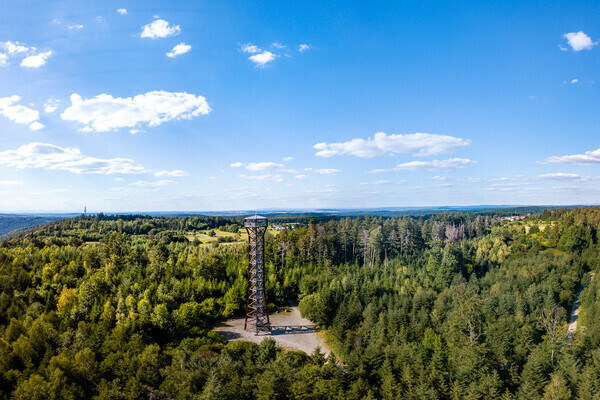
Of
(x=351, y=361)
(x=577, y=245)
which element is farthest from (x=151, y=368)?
(x=577, y=245)

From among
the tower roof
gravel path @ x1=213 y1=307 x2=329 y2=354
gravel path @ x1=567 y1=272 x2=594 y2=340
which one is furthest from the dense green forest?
the tower roof

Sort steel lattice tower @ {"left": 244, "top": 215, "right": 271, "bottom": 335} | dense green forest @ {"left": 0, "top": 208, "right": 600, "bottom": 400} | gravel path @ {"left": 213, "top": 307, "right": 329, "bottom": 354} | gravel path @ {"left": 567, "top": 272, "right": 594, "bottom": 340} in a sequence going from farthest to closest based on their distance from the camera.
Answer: gravel path @ {"left": 567, "top": 272, "right": 594, "bottom": 340} < steel lattice tower @ {"left": 244, "top": 215, "right": 271, "bottom": 335} < gravel path @ {"left": 213, "top": 307, "right": 329, "bottom": 354} < dense green forest @ {"left": 0, "top": 208, "right": 600, "bottom": 400}

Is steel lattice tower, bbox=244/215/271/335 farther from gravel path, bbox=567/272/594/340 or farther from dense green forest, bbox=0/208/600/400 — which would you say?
gravel path, bbox=567/272/594/340

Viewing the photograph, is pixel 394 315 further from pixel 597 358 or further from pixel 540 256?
pixel 540 256

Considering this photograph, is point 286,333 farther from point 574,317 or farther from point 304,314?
point 574,317

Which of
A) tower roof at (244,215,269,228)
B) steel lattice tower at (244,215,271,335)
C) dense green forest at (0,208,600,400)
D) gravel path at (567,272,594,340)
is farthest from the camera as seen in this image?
gravel path at (567,272,594,340)

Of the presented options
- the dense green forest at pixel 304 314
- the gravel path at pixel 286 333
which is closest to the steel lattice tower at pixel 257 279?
the gravel path at pixel 286 333

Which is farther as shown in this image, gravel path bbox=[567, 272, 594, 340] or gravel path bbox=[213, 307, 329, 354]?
gravel path bbox=[567, 272, 594, 340]

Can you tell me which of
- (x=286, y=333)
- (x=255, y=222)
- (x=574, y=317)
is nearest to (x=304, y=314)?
(x=286, y=333)
